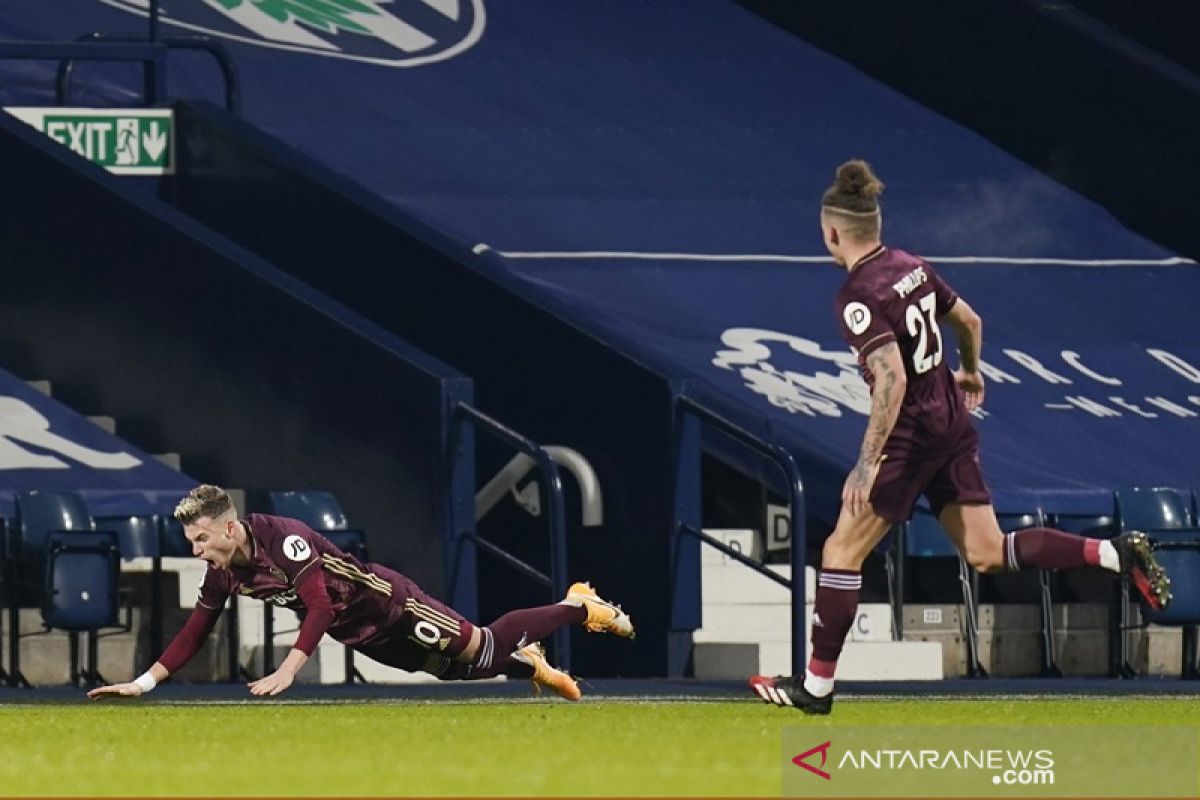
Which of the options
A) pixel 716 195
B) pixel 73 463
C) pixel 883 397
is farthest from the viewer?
pixel 716 195

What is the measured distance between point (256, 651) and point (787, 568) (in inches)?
131

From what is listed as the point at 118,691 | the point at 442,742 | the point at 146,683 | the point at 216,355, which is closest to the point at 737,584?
the point at 216,355

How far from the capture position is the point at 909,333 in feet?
39.6

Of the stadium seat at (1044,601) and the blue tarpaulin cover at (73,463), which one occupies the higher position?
the blue tarpaulin cover at (73,463)

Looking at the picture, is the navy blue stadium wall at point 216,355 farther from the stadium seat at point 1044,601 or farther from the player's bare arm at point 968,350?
the player's bare arm at point 968,350

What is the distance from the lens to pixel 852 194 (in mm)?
12117

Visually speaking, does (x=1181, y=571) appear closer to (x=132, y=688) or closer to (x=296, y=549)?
(x=296, y=549)

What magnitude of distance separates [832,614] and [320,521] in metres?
5.81

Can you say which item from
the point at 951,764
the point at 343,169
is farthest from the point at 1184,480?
the point at 951,764

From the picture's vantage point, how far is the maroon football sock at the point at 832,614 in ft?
39.9

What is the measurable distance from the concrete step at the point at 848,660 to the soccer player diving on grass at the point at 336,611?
A: 11.2 ft

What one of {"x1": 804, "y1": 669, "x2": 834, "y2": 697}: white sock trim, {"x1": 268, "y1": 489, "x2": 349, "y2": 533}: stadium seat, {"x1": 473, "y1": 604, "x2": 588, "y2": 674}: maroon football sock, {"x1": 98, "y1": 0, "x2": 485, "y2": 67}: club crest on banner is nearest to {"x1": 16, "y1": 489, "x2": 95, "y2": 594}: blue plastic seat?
{"x1": 268, "y1": 489, "x2": 349, "y2": 533}: stadium seat

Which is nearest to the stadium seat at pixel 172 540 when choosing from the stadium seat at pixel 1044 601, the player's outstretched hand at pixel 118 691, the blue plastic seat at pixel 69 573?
the blue plastic seat at pixel 69 573

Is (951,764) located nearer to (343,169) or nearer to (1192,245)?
(343,169)
